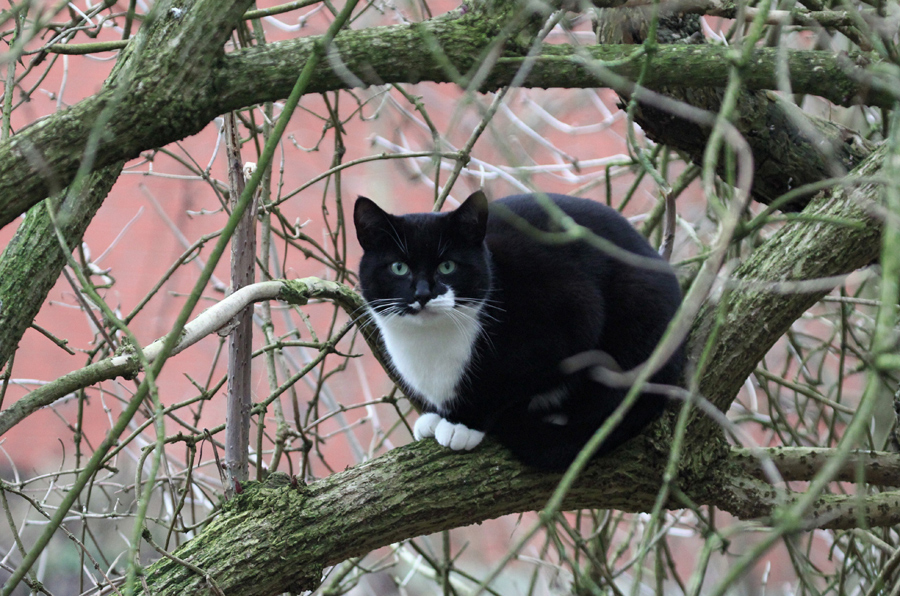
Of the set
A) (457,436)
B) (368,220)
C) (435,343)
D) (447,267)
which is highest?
(368,220)

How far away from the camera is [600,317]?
6.73ft

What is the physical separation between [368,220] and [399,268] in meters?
0.16

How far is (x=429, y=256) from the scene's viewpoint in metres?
2.11

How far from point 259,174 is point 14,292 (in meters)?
0.82

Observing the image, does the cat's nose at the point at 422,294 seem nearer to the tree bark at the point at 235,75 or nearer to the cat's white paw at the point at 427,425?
the cat's white paw at the point at 427,425

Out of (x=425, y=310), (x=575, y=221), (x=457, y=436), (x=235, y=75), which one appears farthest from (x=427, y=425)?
(x=235, y=75)

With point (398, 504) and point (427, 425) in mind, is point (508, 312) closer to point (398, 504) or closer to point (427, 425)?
point (427, 425)

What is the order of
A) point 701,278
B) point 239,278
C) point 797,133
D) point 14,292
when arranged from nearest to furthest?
point 701,278 < point 14,292 < point 239,278 < point 797,133

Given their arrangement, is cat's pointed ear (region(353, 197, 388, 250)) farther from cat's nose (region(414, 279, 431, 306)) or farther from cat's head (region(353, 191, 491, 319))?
cat's nose (region(414, 279, 431, 306))

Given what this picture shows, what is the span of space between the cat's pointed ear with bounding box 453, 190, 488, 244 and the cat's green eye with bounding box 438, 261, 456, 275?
83mm

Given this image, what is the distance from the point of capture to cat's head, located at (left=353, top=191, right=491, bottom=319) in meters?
2.07

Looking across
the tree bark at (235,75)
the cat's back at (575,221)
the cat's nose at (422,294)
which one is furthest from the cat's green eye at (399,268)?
the tree bark at (235,75)

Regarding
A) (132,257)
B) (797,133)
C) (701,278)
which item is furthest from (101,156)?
(132,257)

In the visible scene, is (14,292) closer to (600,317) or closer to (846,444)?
(600,317)
